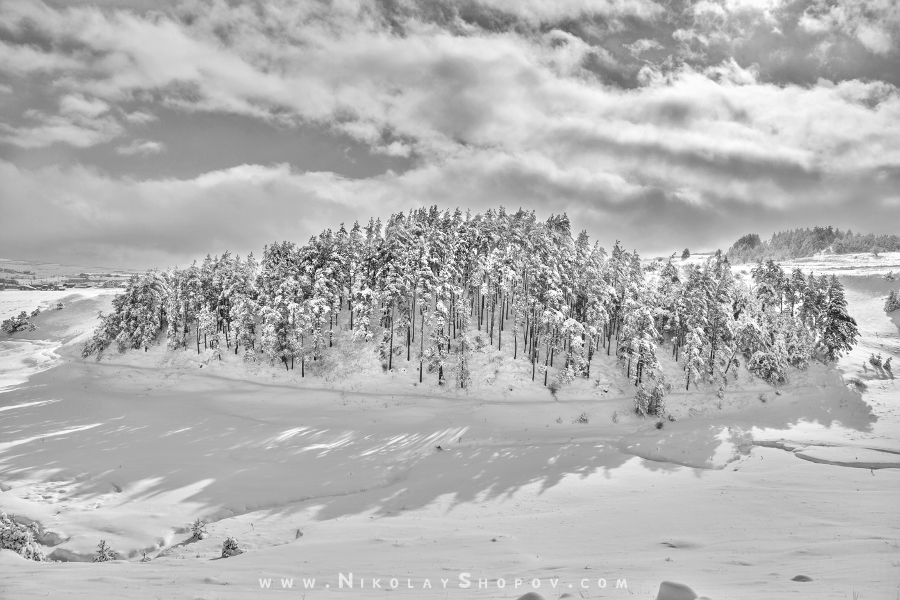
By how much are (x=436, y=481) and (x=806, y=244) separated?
21800 cm

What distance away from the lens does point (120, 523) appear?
19.9m

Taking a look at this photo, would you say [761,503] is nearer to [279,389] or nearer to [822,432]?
[822,432]

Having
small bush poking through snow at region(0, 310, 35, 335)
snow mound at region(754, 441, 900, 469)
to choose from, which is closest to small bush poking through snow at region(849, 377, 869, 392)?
snow mound at region(754, 441, 900, 469)

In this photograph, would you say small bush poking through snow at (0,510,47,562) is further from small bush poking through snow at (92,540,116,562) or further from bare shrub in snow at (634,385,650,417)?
bare shrub in snow at (634,385,650,417)

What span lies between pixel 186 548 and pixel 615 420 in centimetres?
3950

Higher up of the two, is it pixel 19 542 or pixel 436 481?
pixel 19 542

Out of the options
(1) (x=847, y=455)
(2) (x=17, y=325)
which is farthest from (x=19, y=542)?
(2) (x=17, y=325)

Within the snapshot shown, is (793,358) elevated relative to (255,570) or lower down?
elevated

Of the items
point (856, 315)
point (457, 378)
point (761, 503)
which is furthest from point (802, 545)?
point (856, 315)

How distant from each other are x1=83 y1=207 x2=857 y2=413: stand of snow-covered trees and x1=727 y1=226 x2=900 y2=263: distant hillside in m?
131

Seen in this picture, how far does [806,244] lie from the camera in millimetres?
179000

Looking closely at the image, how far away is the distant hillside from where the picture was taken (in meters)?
161

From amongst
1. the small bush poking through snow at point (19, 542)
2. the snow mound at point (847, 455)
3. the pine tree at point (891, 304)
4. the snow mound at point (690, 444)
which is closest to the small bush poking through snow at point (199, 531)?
the small bush poking through snow at point (19, 542)

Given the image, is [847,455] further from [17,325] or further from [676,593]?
[17,325]
